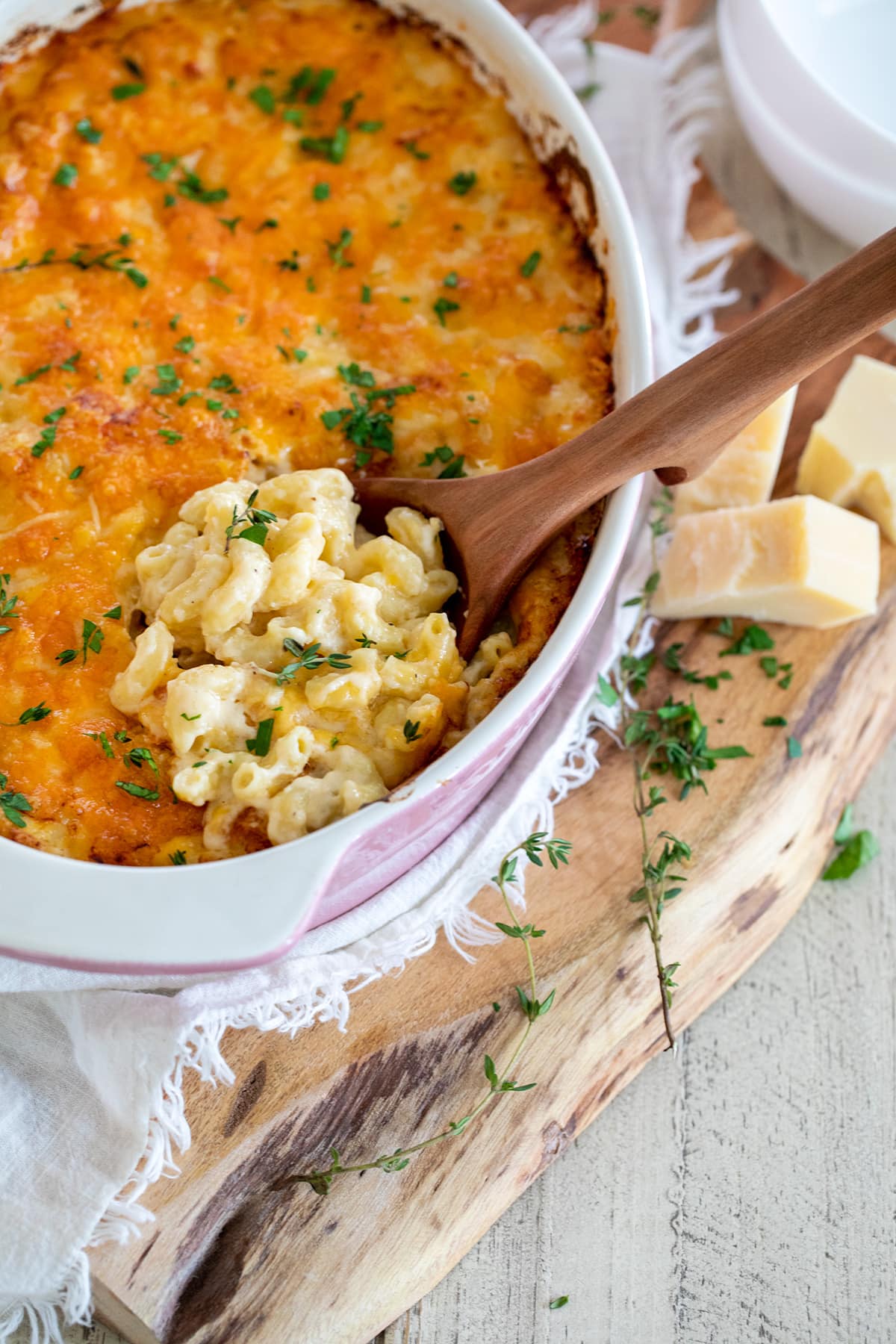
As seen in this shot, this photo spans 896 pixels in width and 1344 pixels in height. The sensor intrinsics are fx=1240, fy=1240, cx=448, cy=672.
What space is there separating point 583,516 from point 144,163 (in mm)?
1067

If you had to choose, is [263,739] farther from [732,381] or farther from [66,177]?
[66,177]

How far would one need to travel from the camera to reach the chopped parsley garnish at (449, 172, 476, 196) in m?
2.24

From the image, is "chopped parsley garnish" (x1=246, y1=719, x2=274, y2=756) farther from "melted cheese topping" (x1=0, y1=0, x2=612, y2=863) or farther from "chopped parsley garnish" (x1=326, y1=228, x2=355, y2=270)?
"chopped parsley garnish" (x1=326, y1=228, x2=355, y2=270)

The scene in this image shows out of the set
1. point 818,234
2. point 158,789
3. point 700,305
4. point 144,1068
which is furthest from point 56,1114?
point 818,234

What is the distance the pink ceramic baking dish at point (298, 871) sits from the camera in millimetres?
1558

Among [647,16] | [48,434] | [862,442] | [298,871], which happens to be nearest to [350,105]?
[48,434]

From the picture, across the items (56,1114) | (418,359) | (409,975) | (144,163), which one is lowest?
(409,975)

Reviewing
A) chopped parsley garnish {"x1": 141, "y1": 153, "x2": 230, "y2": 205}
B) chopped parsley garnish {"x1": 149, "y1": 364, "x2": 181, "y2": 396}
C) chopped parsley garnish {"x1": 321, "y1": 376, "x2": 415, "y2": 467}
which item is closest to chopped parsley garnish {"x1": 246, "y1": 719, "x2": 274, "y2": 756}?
chopped parsley garnish {"x1": 321, "y1": 376, "x2": 415, "y2": 467}

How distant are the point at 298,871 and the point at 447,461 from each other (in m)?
0.78

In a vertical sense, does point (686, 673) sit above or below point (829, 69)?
below

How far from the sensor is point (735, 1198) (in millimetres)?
2018

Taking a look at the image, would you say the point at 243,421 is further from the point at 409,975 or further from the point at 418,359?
the point at 409,975

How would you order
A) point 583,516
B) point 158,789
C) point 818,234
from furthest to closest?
point 818,234 → point 583,516 → point 158,789

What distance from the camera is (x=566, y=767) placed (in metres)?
2.18
